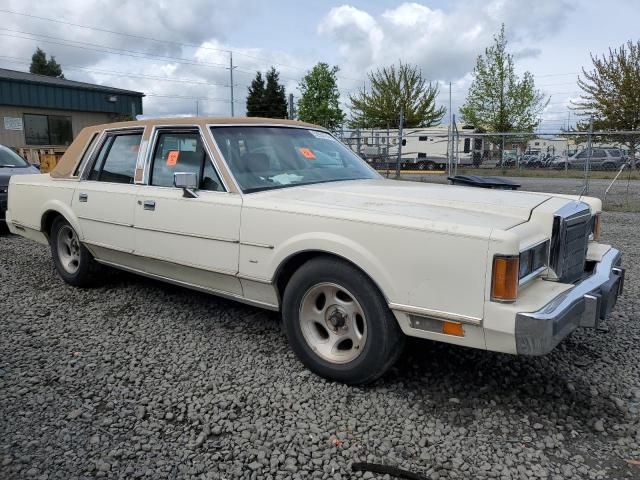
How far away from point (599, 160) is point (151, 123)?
50.0 ft

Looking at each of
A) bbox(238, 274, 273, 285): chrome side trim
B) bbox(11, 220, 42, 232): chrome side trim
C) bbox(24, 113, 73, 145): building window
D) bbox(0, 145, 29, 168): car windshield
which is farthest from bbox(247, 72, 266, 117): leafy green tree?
bbox(238, 274, 273, 285): chrome side trim

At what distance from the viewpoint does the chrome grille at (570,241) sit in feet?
9.91

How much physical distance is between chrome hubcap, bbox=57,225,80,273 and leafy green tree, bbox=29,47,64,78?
180 ft

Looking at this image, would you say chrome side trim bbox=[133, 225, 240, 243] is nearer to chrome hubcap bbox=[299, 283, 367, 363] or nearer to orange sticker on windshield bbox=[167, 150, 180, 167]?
orange sticker on windshield bbox=[167, 150, 180, 167]

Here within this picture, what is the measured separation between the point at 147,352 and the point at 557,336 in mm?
2624

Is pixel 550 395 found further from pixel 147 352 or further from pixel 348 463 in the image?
pixel 147 352

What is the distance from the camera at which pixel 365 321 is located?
9.83ft

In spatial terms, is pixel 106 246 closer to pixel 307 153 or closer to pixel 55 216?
pixel 55 216

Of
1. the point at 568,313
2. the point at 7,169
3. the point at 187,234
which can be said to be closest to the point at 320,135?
the point at 187,234

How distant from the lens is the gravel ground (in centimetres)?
251

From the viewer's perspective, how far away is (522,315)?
8.30ft

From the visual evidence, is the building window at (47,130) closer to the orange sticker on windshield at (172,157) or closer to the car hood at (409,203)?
the orange sticker on windshield at (172,157)

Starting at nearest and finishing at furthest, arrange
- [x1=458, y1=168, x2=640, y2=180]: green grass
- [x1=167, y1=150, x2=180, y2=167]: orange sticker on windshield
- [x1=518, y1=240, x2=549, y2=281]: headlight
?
[x1=518, y1=240, x2=549, y2=281]: headlight < [x1=167, y1=150, x2=180, y2=167]: orange sticker on windshield < [x1=458, y1=168, x2=640, y2=180]: green grass

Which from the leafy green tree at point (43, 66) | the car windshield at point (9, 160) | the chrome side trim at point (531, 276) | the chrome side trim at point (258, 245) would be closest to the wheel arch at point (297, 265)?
the chrome side trim at point (258, 245)
